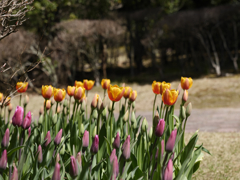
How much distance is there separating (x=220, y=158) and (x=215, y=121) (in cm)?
345

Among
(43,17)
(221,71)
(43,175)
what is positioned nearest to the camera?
(43,175)

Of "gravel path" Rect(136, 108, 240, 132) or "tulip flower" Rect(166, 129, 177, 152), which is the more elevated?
"tulip flower" Rect(166, 129, 177, 152)

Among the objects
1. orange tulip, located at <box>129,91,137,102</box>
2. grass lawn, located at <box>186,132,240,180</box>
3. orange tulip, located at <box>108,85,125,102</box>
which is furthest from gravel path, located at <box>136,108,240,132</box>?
orange tulip, located at <box>108,85,125,102</box>

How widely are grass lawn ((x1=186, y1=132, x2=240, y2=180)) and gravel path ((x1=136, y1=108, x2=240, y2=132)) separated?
91cm

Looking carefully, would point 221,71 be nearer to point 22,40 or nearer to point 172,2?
point 172,2

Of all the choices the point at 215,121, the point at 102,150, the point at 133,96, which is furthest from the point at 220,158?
the point at 215,121

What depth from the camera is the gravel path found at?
6.36m

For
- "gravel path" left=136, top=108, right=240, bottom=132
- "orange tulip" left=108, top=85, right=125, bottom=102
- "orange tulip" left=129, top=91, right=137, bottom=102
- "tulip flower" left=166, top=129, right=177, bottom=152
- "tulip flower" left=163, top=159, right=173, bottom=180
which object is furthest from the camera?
"gravel path" left=136, top=108, right=240, bottom=132

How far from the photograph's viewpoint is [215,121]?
7301 mm

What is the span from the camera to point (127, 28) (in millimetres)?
21469

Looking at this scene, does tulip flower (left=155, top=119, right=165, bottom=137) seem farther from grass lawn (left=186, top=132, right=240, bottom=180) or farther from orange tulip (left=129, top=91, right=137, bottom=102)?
grass lawn (left=186, top=132, right=240, bottom=180)

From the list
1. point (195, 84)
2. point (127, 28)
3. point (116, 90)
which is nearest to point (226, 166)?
Answer: point (116, 90)

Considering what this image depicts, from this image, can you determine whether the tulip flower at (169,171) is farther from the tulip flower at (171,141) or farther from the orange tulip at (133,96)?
the orange tulip at (133,96)

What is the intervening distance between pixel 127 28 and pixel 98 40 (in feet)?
14.1
